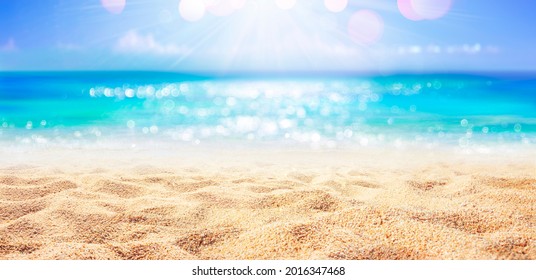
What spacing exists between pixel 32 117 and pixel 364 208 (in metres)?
6.08

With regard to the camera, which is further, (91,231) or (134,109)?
(134,109)

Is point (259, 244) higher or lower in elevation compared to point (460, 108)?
lower

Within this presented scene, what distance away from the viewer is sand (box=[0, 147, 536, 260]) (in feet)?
5.83

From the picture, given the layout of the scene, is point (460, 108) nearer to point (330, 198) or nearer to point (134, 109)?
point (134, 109)

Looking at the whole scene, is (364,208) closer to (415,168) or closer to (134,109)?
(415,168)

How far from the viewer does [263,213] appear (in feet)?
7.26

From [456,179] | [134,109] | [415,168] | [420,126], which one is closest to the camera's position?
[456,179]

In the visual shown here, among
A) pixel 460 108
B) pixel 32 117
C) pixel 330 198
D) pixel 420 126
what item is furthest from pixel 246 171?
pixel 460 108

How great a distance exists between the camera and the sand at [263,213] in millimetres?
1777

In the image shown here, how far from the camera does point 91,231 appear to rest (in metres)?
2.01

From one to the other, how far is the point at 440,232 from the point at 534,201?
0.77 m

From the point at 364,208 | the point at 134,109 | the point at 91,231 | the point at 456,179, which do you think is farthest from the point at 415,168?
the point at 134,109

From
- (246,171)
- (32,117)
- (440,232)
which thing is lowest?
(440,232)

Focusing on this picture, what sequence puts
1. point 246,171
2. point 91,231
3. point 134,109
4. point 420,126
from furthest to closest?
1. point 134,109
2. point 420,126
3. point 246,171
4. point 91,231
